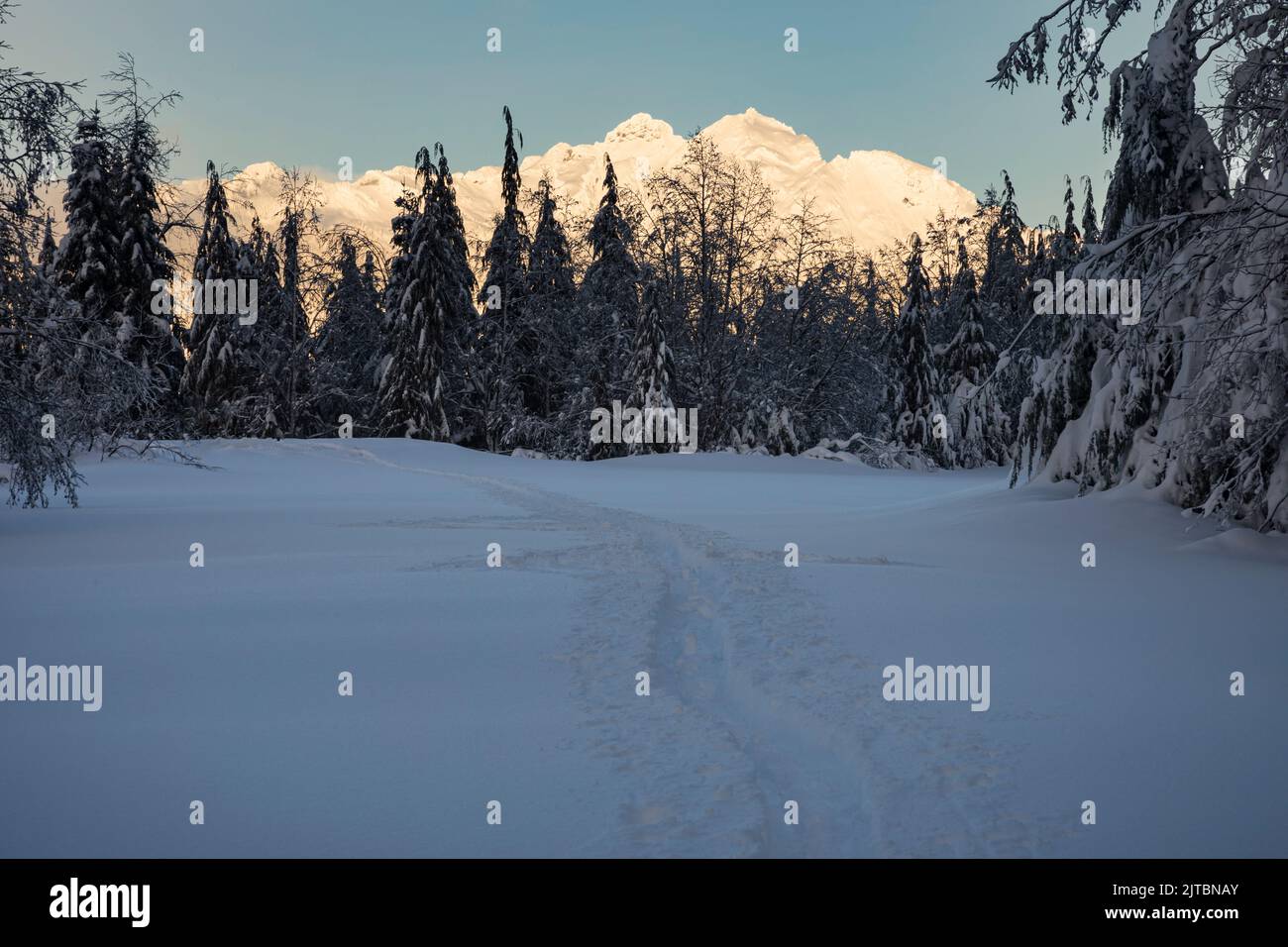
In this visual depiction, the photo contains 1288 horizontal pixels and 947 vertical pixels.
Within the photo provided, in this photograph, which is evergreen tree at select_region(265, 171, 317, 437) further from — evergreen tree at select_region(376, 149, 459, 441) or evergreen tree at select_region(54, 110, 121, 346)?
evergreen tree at select_region(54, 110, 121, 346)

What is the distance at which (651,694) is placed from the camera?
181 inches

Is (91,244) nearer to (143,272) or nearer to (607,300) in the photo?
(143,272)

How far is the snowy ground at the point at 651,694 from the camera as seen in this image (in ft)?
10.3

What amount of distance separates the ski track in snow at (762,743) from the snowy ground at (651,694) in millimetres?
18

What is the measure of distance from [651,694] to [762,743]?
807mm

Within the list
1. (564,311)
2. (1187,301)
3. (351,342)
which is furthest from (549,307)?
(1187,301)

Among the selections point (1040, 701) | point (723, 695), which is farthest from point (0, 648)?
point (1040, 701)

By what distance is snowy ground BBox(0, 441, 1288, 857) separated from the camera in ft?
10.3

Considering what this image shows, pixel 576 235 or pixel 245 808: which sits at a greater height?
pixel 576 235

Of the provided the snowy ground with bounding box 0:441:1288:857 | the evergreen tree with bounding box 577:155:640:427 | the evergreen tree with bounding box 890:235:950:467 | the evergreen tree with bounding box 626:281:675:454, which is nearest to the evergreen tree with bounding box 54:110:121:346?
the evergreen tree with bounding box 577:155:640:427

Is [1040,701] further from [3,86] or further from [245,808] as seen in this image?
[3,86]

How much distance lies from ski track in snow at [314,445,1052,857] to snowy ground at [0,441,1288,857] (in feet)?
0.06

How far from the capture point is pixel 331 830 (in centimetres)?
306
